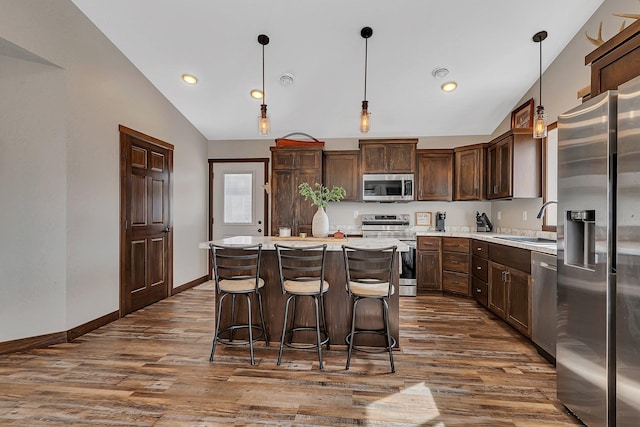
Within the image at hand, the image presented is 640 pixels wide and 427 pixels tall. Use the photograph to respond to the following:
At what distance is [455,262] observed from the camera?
16.0ft

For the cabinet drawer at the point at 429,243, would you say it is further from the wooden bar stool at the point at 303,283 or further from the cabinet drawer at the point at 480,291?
the wooden bar stool at the point at 303,283

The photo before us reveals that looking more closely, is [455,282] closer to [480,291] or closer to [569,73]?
[480,291]

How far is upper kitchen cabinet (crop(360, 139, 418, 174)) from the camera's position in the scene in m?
5.19

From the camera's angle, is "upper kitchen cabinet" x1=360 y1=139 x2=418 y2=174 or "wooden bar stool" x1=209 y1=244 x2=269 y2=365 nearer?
"wooden bar stool" x1=209 y1=244 x2=269 y2=365

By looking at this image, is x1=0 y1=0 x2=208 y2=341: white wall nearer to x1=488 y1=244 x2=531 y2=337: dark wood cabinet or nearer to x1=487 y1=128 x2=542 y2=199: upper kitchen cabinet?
x1=488 y1=244 x2=531 y2=337: dark wood cabinet

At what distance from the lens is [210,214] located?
19.4 ft

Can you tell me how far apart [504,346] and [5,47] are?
4.85 meters

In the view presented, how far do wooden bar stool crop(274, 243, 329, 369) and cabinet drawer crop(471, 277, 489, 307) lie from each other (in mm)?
2197

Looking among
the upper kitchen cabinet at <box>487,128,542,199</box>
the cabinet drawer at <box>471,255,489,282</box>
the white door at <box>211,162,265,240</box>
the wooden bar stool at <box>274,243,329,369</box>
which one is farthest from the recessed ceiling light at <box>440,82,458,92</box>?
the white door at <box>211,162,265,240</box>

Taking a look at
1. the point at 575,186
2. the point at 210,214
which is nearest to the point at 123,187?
the point at 210,214

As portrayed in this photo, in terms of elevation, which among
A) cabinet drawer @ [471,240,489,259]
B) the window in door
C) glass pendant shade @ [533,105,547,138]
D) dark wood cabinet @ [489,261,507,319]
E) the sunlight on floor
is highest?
glass pendant shade @ [533,105,547,138]

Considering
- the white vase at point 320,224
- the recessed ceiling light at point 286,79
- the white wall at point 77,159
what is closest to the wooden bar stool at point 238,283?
the white vase at point 320,224

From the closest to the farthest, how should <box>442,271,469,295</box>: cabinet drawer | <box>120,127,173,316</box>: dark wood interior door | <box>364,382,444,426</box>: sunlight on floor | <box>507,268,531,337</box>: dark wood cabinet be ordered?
<box>364,382,444,426</box>: sunlight on floor < <box>507,268,531,337</box>: dark wood cabinet < <box>120,127,173,316</box>: dark wood interior door < <box>442,271,469,295</box>: cabinet drawer

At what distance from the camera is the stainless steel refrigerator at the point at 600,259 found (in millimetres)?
1566
